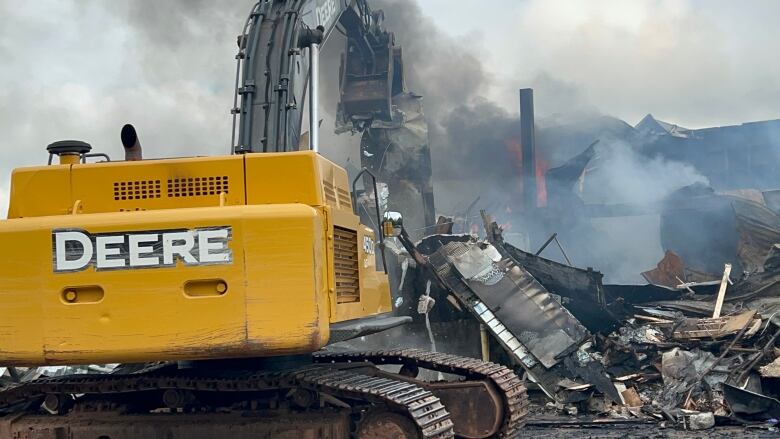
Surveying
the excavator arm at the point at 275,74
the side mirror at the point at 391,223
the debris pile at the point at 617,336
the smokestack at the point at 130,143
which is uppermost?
the excavator arm at the point at 275,74

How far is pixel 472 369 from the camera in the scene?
6625mm

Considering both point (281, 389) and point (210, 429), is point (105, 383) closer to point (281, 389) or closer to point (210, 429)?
point (210, 429)

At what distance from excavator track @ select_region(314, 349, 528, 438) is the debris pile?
4.16 m

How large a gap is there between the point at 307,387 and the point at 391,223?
4.47 feet

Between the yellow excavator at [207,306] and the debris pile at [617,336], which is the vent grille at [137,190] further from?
the debris pile at [617,336]

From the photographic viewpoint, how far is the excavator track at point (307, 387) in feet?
18.0

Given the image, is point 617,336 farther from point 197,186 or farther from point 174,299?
point 174,299

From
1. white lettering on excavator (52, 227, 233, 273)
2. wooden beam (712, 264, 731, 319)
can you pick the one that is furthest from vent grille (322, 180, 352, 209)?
wooden beam (712, 264, 731, 319)

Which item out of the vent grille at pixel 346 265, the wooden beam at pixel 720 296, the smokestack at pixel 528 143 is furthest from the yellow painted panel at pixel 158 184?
the smokestack at pixel 528 143

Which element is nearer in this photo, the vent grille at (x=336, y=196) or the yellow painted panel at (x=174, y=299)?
the yellow painted panel at (x=174, y=299)

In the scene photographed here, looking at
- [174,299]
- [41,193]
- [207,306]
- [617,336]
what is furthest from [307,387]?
[617,336]

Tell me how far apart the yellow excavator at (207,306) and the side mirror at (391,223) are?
0.05ft

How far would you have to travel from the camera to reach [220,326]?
499 centimetres

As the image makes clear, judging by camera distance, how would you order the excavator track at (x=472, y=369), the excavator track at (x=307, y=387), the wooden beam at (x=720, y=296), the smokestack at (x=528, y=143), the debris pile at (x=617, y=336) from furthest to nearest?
the smokestack at (x=528, y=143)
the wooden beam at (x=720, y=296)
the debris pile at (x=617, y=336)
the excavator track at (x=472, y=369)
the excavator track at (x=307, y=387)
